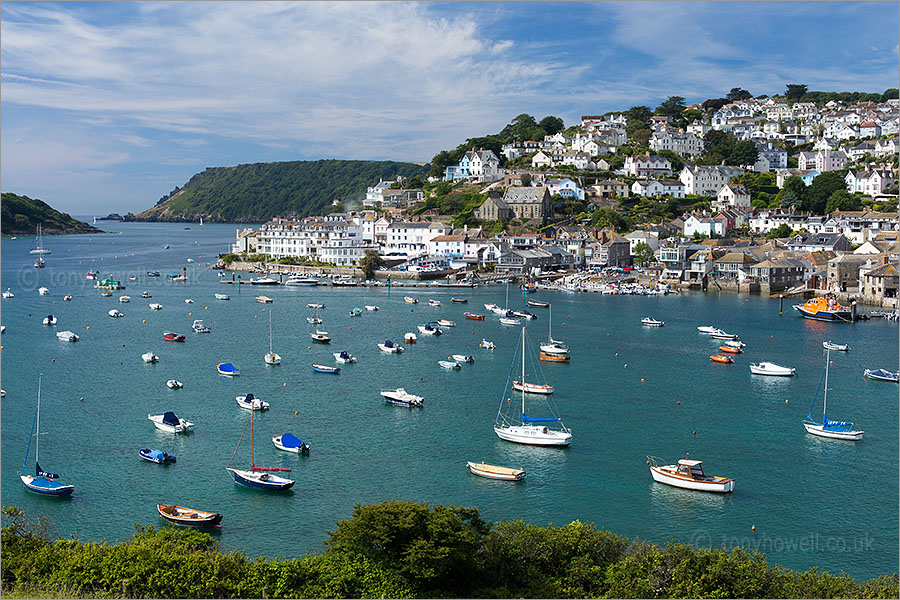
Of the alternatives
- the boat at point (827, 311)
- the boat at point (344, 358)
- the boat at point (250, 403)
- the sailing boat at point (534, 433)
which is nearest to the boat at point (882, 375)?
the sailing boat at point (534, 433)

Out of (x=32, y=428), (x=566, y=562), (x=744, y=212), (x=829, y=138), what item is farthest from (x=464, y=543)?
(x=829, y=138)

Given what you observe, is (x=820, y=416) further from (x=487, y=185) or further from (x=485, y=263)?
(x=487, y=185)

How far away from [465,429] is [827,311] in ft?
71.4

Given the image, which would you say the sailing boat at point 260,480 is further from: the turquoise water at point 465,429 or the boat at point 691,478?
the boat at point 691,478

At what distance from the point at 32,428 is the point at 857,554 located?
630 inches

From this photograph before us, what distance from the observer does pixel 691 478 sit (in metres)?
14.0

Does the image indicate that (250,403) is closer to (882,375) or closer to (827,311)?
(882,375)

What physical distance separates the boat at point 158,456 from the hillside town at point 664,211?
32.7 meters

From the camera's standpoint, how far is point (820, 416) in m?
18.5

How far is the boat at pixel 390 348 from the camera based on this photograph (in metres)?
25.6

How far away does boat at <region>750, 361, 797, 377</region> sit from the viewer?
2245cm

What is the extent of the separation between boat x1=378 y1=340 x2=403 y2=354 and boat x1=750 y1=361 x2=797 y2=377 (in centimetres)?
1082

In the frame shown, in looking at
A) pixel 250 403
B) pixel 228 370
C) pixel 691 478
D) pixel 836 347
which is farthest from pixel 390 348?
pixel 836 347

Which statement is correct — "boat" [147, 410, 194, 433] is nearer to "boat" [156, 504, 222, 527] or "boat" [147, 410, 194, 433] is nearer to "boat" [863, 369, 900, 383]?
"boat" [156, 504, 222, 527]
